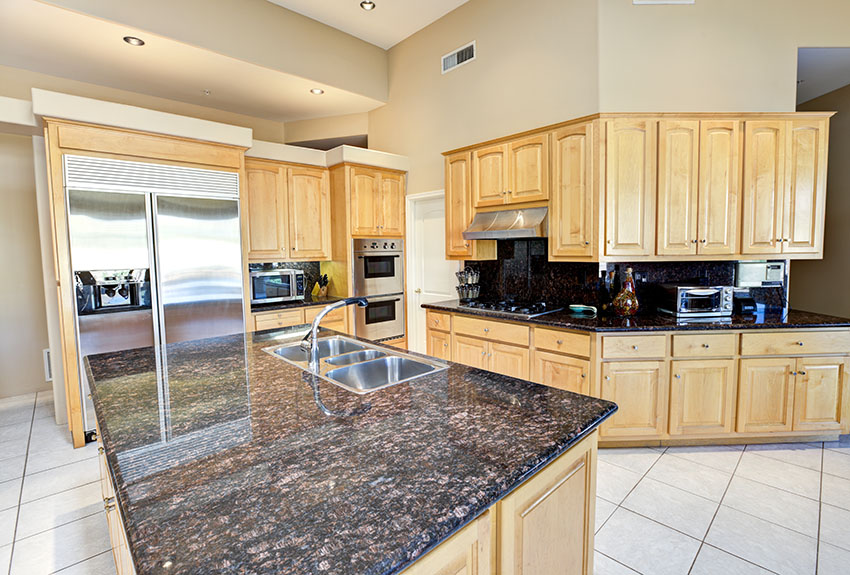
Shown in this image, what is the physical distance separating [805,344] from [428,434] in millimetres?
3125

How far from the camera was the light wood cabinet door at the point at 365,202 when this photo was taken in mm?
4574

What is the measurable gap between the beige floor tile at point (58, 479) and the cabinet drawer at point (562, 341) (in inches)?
130

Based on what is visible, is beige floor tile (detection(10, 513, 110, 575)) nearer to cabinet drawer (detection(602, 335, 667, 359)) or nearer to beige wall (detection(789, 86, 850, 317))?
cabinet drawer (detection(602, 335, 667, 359))

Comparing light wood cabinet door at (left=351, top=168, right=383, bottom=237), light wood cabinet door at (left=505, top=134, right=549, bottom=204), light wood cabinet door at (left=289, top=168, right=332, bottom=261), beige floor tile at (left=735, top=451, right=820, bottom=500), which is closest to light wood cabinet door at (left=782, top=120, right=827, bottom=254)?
beige floor tile at (left=735, top=451, right=820, bottom=500)

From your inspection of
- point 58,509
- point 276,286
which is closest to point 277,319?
point 276,286

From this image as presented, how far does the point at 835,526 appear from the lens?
2.07 metres

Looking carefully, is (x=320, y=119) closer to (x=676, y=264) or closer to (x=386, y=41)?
(x=386, y=41)

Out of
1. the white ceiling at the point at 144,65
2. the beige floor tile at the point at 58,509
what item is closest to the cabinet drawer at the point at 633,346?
the beige floor tile at the point at 58,509

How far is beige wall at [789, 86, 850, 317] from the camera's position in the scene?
409cm

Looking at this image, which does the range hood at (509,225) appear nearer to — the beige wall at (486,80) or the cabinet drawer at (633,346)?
the beige wall at (486,80)

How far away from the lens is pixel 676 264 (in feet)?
11.0

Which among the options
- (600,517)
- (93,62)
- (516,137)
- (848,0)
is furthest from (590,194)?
(93,62)

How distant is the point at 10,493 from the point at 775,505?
4.69 m

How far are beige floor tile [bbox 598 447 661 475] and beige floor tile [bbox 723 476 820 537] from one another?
0.45 meters
